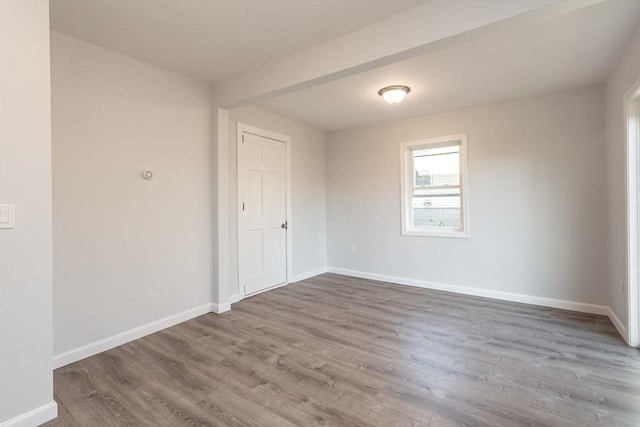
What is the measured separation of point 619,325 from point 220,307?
408 centimetres

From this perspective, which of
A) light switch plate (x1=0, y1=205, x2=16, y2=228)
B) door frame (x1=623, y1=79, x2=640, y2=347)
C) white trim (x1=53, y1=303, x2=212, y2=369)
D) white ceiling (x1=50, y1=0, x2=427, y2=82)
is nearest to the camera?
light switch plate (x1=0, y1=205, x2=16, y2=228)

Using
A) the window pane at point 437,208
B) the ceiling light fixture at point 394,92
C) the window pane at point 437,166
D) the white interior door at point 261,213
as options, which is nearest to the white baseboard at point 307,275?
the white interior door at point 261,213

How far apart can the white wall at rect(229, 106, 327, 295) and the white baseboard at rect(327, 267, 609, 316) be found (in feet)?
2.51

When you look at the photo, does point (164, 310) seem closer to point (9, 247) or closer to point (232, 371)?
point (232, 371)

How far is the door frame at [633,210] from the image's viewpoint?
8.32 feet

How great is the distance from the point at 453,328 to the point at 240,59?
339 cm

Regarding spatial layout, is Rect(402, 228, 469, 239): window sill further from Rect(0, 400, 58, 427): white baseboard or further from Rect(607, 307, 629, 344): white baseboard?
Rect(0, 400, 58, 427): white baseboard

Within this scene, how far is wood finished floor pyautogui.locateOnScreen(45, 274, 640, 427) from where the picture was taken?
5.84ft

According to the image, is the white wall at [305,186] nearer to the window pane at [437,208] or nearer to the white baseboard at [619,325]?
the window pane at [437,208]

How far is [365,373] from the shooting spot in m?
2.22

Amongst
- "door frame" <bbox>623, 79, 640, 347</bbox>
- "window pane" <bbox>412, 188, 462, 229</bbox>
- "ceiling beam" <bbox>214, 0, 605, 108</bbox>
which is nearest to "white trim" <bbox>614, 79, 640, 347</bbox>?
"door frame" <bbox>623, 79, 640, 347</bbox>

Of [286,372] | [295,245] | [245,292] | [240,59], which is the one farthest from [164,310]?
[240,59]

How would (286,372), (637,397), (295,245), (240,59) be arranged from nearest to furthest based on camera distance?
1. (637,397)
2. (286,372)
3. (240,59)
4. (295,245)

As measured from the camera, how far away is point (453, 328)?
118 inches
